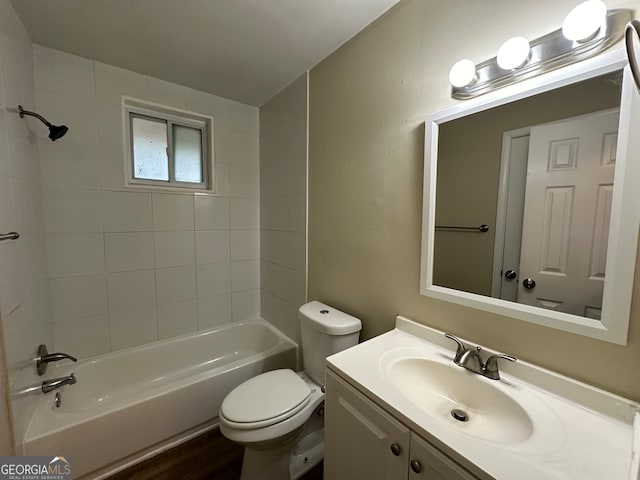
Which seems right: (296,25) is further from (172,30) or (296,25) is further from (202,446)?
(202,446)

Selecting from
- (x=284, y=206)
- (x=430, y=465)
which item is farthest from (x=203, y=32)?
(x=430, y=465)

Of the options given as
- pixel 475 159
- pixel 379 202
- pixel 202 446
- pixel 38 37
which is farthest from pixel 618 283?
pixel 38 37

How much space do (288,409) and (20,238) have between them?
4.85 ft

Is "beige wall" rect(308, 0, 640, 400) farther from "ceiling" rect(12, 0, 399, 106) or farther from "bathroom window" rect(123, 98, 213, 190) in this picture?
"bathroom window" rect(123, 98, 213, 190)

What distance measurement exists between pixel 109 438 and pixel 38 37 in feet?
7.24

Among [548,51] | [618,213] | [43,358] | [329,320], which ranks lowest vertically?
[43,358]

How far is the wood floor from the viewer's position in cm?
136

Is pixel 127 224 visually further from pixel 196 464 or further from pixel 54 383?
pixel 196 464

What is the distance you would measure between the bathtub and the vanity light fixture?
189 centimetres

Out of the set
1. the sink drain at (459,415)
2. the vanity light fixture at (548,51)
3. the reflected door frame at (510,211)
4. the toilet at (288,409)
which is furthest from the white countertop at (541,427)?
the vanity light fixture at (548,51)

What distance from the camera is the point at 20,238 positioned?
1174mm

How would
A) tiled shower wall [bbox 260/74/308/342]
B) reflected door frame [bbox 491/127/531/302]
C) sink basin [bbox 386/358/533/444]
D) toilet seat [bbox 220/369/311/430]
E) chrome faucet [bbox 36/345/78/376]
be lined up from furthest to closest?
tiled shower wall [bbox 260/74/308/342] < chrome faucet [bbox 36/345/78/376] < toilet seat [bbox 220/369/311/430] < reflected door frame [bbox 491/127/531/302] < sink basin [bbox 386/358/533/444]

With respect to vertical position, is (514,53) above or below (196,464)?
above

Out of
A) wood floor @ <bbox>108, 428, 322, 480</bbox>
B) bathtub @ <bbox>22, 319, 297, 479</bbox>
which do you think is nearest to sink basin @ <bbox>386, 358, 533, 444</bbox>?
wood floor @ <bbox>108, 428, 322, 480</bbox>
